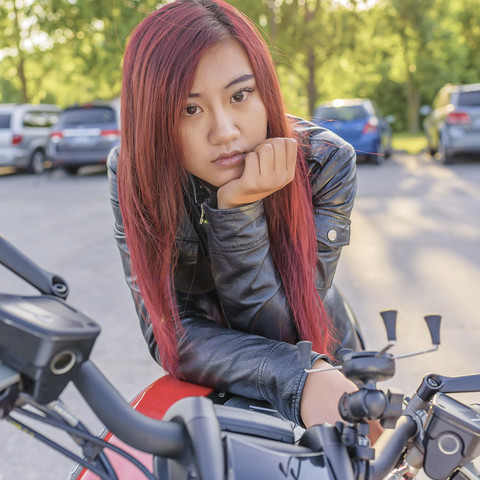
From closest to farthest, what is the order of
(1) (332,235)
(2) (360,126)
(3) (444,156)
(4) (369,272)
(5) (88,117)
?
(1) (332,235) → (4) (369,272) → (3) (444,156) → (5) (88,117) → (2) (360,126)

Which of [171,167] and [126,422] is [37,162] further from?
[126,422]

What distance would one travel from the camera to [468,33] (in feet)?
118

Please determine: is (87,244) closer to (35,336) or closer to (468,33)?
(35,336)

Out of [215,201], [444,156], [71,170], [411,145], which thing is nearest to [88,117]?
[71,170]

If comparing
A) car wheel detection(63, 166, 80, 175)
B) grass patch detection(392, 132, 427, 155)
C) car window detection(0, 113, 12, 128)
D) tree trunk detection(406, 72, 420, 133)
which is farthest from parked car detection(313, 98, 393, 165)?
tree trunk detection(406, 72, 420, 133)

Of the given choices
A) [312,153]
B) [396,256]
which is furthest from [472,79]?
[312,153]

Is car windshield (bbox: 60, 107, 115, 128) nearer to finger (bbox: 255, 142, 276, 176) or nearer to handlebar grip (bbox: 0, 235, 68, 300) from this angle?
finger (bbox: 255, 142, 276, 176)

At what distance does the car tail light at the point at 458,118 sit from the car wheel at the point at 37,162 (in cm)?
988

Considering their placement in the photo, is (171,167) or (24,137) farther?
(24,137)

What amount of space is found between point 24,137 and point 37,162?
77 cm

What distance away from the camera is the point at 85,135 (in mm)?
13523

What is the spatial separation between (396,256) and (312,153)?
429 cm

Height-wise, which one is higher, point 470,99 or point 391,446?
point 391,446

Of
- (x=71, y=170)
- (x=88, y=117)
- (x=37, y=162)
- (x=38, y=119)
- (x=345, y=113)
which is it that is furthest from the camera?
(x=38, y=119)
